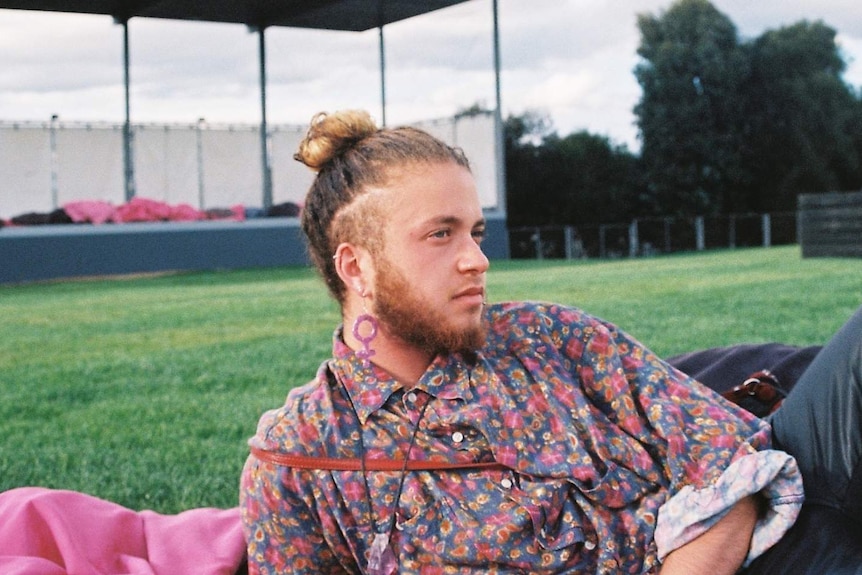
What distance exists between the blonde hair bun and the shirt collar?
377mm

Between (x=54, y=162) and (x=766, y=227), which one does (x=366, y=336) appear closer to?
(x=54, y=162)

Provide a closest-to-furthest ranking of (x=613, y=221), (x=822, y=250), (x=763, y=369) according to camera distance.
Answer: (x=763, y=369) → (x=822, y=250) → (x=613, y=221)

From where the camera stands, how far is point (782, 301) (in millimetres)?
9945

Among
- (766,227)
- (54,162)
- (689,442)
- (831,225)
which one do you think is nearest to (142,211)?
(54,162)

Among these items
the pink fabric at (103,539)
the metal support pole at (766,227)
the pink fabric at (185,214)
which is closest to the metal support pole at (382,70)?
the pink fabric at (185,214)

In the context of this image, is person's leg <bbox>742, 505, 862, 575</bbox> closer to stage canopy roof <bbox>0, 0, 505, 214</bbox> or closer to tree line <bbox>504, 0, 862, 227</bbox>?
stage canopy roof <bbox>0, 0, 505, 214</bbox>

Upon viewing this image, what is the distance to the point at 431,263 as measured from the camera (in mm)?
2066

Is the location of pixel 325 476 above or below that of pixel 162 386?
above

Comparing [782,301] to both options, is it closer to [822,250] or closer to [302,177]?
[822,250]

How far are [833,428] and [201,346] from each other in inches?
272

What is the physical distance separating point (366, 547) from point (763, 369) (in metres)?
1.57

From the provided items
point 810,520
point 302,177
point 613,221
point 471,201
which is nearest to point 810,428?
point 810,520

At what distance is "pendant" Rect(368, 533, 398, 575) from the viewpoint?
2000 mm

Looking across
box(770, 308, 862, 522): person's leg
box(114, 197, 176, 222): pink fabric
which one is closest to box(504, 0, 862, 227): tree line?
box(114, 197, 176, 222): pink fabric
